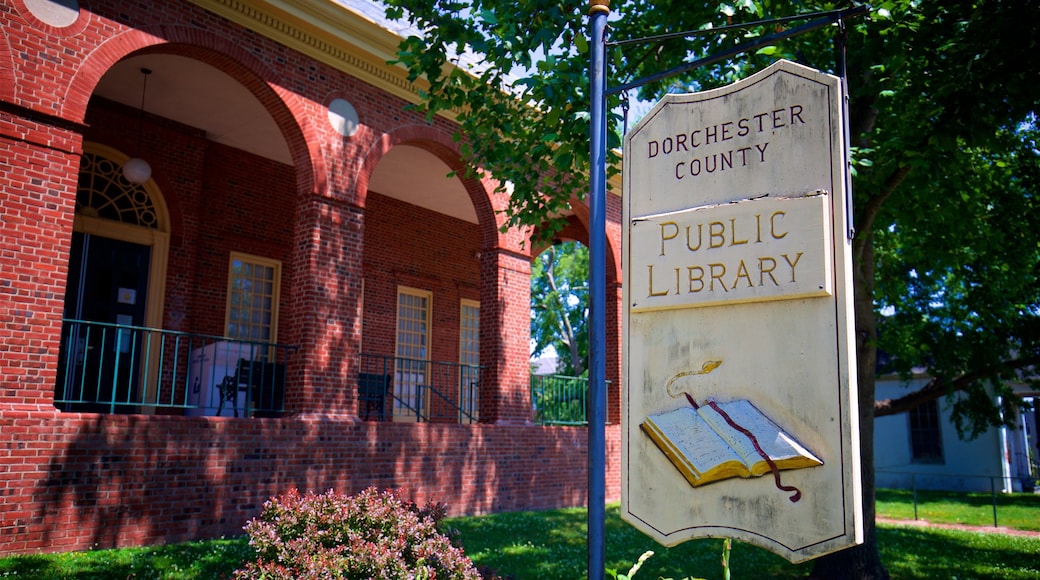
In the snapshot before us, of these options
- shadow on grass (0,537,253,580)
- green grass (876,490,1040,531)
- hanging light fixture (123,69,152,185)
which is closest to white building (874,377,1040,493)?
green grass (876,490,1040,531)

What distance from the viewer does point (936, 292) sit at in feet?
63.4

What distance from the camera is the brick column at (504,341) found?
42.7 feet

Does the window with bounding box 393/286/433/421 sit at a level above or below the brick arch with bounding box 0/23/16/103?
below

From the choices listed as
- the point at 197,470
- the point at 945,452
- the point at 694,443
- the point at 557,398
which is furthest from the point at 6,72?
the point at 945,452

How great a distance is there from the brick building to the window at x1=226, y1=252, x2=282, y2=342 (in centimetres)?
5

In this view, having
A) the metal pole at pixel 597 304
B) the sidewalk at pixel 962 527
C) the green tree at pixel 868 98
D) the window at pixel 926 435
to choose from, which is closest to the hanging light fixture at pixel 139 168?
the green tree at pixel 868 98

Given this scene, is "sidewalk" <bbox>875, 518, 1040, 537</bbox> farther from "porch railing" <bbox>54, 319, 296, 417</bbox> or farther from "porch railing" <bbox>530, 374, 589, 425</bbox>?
"porch railing" <bbox>54, 319, 296, 417</bbox>

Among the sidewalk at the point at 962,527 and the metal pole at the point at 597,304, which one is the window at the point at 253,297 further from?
the sidewalk at the point at 962,527

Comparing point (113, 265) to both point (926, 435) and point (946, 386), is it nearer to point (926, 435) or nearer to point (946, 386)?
point (946, 386)

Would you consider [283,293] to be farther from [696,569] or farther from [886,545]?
[886,545]

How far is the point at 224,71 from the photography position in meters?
10.3

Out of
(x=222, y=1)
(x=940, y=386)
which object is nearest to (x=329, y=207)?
(x=222, y=1)

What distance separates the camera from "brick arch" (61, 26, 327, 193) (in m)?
8.53

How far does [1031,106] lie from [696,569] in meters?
5.59
